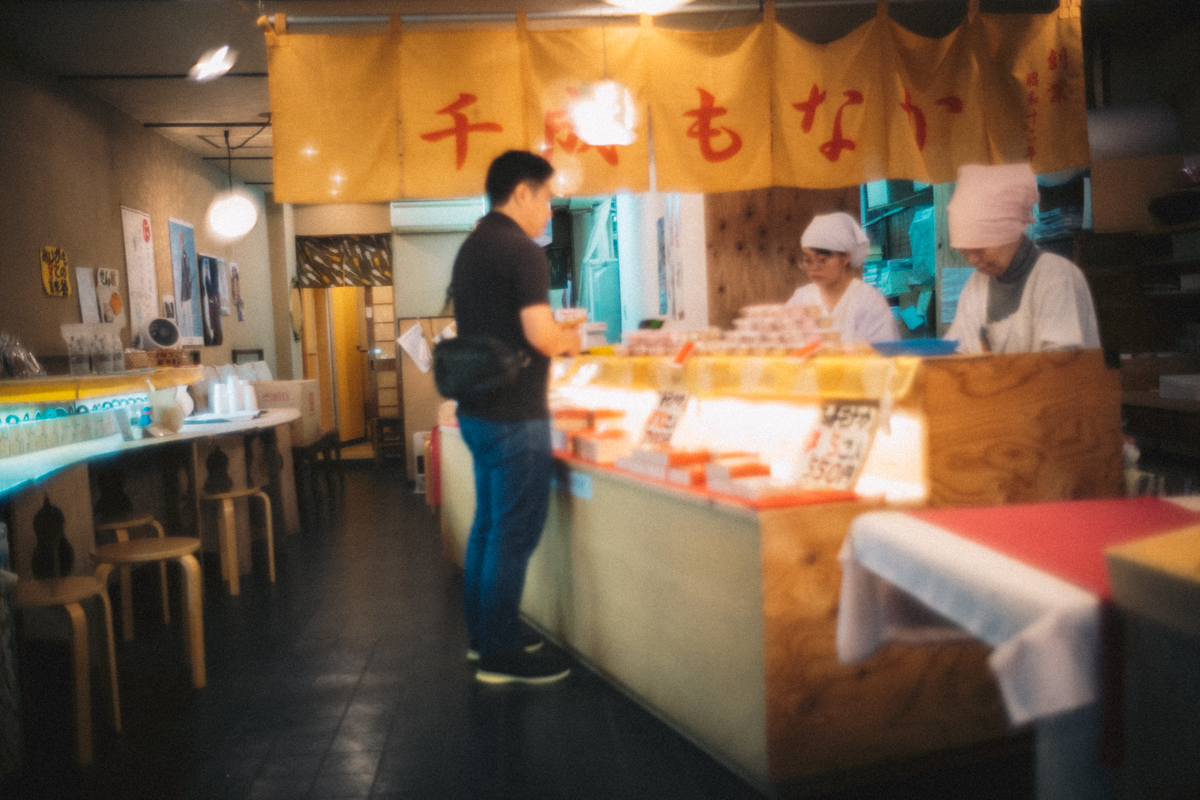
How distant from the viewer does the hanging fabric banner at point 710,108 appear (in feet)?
14.4

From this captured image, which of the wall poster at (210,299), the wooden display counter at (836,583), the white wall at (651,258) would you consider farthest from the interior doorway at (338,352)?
the wooden display counter at (836,583)

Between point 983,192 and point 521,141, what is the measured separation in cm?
242

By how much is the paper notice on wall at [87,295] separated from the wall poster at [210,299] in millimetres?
2381

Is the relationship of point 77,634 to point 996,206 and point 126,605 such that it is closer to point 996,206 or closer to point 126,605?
point 126,605

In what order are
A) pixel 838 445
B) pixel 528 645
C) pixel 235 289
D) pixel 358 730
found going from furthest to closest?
pixel 235 289 < pixel 528 645 < pixel 358 730 < pixel 838 445

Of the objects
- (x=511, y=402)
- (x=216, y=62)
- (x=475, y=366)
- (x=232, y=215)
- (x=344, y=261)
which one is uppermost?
(x=216, y=62)

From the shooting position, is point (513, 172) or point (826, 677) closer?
point (826, 677)

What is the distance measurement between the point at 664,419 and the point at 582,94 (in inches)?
78.6

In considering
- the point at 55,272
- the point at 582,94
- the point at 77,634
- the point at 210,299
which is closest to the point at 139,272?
the point at 55,272

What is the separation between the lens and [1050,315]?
3.00 m

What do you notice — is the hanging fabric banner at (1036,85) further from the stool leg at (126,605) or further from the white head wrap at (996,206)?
the stool leg at (126,605)

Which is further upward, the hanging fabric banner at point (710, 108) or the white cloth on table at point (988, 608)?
the hanging fabric banner at point (710, 108)

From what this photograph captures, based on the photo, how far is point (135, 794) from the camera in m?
2.68

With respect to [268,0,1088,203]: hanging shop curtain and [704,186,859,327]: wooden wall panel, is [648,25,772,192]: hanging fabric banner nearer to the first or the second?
[268,0,1088,203]: hanging shop curtain
